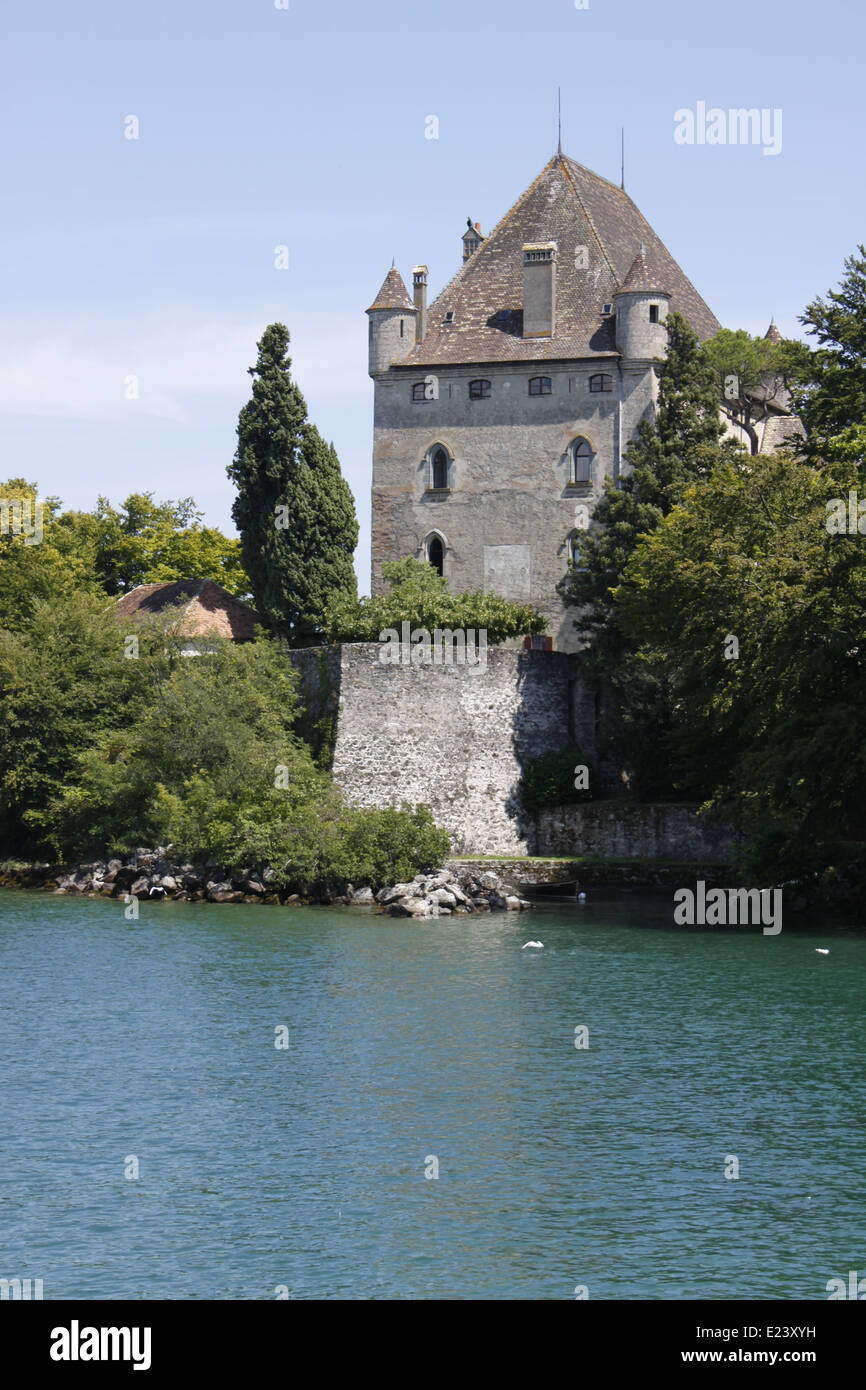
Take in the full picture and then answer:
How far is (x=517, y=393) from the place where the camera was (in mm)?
55969

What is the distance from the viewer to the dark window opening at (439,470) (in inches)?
2245

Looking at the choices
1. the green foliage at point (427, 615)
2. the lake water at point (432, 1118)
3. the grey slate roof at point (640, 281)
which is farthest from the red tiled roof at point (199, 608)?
the lake water at point (432, 1118)

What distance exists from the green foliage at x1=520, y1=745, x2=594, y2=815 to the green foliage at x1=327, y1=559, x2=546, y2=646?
153 inches

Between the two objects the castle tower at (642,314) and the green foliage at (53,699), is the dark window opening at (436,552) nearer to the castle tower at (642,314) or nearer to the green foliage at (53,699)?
the castle tower at (642,314)

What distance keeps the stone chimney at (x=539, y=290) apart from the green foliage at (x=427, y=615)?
10.2 m

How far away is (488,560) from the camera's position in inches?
2222

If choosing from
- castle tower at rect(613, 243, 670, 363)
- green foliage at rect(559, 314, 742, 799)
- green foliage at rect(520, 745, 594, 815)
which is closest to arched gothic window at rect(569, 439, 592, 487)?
castle tower at rect(613, 243, 670, 363)

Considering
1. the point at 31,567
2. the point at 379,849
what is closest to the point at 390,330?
the point at 31,567

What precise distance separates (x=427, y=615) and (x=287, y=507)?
7.29 metres

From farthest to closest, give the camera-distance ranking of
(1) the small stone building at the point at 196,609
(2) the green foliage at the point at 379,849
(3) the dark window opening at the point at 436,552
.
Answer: (3) the dark window opening at the point at 436,552 < (1) the small stone building at the point at 196,609 < (2) the green foliage at the point at 379,849

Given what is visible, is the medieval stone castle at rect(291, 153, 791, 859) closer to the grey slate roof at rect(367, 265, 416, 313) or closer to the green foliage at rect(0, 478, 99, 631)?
the grey slate roof at rect(367, 265, 416, 313)

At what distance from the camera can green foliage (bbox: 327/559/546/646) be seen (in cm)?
4931

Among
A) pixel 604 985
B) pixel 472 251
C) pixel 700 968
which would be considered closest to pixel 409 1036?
pixel 604 985
